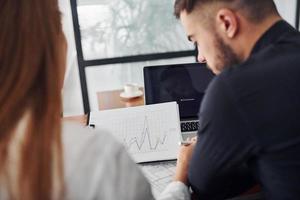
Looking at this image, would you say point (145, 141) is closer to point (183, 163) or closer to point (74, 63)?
point (183, 163)

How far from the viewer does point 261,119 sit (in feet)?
2.69

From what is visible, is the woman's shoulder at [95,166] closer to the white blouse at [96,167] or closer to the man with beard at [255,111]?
the white blouse at [96,167]

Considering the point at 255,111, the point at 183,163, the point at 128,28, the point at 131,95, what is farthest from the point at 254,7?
the point at 128,28

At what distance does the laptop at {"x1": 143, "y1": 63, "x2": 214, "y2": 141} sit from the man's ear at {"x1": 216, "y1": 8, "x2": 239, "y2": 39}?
1.79ft

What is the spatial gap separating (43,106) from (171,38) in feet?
8.12

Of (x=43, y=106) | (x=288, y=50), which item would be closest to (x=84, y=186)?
(x=43, y=106)

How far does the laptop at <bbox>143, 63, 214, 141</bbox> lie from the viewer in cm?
155

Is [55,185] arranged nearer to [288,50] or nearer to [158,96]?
[288,50]

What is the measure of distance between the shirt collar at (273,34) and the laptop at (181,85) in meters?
0.61

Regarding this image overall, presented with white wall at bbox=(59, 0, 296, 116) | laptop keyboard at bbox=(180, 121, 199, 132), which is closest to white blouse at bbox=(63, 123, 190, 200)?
laptop keyboard at bbox=(180, 121, 199, 132)

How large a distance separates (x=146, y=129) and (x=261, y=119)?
1.85ft

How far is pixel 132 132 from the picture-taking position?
1312 millimetres

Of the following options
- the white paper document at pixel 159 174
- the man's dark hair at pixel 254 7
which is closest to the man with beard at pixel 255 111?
the man's dark hair at pixel 254 7

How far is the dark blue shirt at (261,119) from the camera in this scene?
817 millimetres
